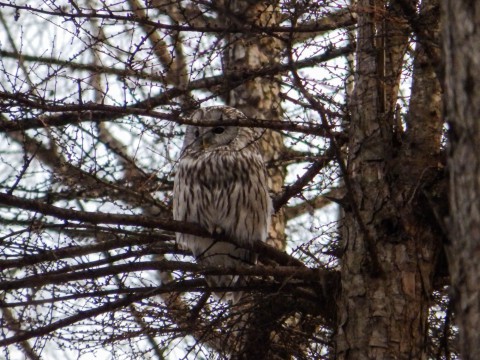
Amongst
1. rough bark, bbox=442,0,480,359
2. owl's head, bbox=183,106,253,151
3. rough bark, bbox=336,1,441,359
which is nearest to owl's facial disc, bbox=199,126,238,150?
owl's head, bbox=183,106,253,151

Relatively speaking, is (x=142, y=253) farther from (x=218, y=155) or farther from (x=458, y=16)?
(x=458, y=16)

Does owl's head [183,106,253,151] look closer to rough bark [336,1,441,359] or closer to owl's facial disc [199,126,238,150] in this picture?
owl's facial disc [199,126,238,150]

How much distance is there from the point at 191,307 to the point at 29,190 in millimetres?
1920

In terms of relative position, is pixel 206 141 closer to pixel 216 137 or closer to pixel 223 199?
pixel 216 137

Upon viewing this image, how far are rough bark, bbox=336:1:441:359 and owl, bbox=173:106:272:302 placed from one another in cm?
109

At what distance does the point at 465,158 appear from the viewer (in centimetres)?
226

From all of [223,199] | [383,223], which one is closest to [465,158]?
[383,223]

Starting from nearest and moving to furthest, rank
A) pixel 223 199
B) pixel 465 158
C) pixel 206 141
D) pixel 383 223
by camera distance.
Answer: pixel 465 158, pixel 383 223, pixel 223 199, pixel 206 141

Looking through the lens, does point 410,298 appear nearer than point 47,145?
Yes

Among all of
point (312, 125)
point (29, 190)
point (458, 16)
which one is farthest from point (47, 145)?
point (458, 16)

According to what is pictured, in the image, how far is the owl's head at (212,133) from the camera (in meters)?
6.25

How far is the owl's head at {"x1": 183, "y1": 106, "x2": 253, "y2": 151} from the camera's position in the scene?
246 inches

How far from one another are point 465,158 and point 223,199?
11.9ft

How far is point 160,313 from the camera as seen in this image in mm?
4949
